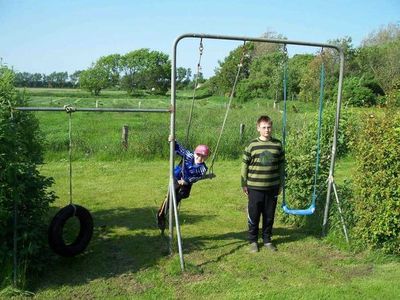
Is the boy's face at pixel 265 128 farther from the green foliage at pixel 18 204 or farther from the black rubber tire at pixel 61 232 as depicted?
the green foliage at pixel 18 204

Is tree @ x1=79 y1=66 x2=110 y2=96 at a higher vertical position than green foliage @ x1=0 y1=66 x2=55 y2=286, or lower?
higher

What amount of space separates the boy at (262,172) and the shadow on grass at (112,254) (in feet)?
4.50

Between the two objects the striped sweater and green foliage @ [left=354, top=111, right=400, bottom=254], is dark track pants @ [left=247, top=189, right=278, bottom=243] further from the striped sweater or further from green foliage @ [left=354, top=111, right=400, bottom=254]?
green foliage @ [left=354, top=111, right=400, bottom=254]

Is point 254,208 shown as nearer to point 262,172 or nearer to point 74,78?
point 262,172

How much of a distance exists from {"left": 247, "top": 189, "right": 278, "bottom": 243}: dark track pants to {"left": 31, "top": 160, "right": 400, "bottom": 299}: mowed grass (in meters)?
0.34

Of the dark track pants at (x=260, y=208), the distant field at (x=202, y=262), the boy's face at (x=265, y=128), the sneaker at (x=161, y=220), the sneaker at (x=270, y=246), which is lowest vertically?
the distant field at (x=202, y=262)

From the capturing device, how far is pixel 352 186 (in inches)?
251

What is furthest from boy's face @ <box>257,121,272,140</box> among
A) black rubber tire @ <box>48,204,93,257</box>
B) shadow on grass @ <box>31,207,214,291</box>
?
black rubber tire @ <box>48,204,93,257</box>

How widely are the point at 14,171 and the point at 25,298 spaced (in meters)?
1.34

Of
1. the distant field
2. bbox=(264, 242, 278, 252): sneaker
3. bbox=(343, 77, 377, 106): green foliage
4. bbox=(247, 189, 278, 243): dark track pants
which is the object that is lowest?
the distant field

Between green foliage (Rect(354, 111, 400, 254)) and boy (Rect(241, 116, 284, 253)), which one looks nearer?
green foliage (Rect(354, 111, 400, 254))

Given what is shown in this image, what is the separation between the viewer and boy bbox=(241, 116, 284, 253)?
5.80 meters

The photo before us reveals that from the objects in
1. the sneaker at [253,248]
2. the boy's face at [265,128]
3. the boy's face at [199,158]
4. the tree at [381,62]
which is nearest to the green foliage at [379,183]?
the boy's face at [265,128]

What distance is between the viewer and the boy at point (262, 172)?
5.80 meters
